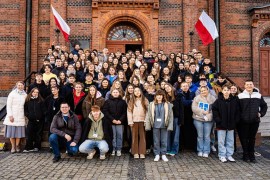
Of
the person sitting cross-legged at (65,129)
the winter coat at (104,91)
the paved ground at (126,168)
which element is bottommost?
the paved ground at (126,168)

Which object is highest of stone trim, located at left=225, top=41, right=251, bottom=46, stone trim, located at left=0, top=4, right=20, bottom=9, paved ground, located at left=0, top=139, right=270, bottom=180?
stone trim, located at left=0, top=4, right=20, bottom=9

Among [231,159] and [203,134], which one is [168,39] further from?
[231,159]

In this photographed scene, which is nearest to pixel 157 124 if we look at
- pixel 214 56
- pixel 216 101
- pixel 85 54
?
pixel 216 101

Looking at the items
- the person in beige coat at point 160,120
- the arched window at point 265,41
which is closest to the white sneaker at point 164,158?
the person in beige coat at point 160,120

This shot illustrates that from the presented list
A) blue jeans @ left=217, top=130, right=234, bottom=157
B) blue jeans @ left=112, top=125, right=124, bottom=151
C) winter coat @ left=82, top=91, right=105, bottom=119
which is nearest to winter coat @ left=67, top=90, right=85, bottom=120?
winter coat @ left=82, top=91, right=105, bottom=119

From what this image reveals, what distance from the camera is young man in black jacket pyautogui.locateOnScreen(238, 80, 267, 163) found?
679cm

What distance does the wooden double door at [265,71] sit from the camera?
14930 mm

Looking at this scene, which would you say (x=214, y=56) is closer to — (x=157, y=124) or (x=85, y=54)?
(x=85, y=54)

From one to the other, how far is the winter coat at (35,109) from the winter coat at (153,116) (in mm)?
2776

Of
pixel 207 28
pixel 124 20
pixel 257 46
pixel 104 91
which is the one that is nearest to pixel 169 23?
pixel 124 20

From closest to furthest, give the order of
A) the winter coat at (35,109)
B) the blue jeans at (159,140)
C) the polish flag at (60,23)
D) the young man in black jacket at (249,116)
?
→ the young man in black jacket at (249,116), the blue jeans at (159,140), the winter coat at (35,109), the polish flag at (60,23)

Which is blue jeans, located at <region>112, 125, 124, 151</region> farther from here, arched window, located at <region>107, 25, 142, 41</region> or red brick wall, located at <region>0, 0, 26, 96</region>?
red brick wall, located at <region>0, 0, 26, 96</region>

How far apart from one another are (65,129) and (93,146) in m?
0.80

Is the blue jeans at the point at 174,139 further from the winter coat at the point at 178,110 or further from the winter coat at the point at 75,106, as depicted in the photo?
the winter coat at the point at 75,106
